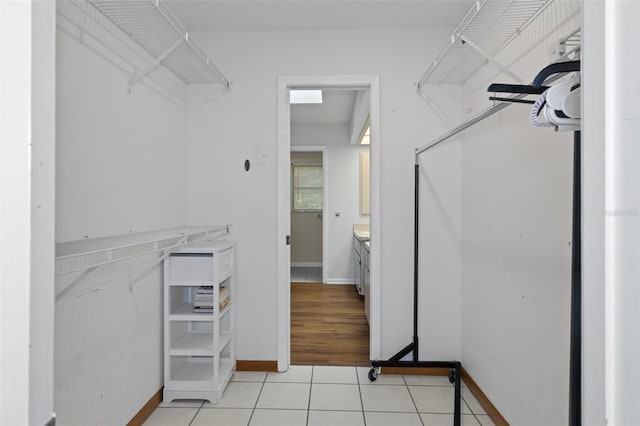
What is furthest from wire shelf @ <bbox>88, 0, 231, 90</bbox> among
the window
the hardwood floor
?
the window

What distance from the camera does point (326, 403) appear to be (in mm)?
2033

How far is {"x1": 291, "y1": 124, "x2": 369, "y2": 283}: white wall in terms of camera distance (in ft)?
16.8

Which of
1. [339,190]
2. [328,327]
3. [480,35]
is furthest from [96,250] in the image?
[339,190]

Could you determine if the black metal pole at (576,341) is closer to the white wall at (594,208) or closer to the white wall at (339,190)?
the white wall at (594,208)

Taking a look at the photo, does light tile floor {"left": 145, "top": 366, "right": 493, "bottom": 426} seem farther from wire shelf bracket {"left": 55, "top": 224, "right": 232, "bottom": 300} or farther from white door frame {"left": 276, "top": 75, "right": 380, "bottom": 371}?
wire shelf bracket {"left": 55, "top": 224, "right": 232, "bottom": 300}

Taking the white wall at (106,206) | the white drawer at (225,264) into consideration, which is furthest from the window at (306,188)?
the white wall at (106,206)

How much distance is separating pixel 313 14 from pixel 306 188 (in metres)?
4.71

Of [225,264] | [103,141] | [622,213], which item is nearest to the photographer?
[622,213]

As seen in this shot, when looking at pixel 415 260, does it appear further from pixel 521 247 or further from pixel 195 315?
pixel 195 315

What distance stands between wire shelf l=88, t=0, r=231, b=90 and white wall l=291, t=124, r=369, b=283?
2.95 m

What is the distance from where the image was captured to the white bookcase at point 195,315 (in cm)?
201

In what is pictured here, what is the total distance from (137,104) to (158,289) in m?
1.05

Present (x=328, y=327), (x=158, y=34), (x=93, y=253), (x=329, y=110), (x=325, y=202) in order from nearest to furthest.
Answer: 1. (x=93, y=253)
2. (x=158, y=34)
3. (x=328, y=327)
4. (x=329, y=110)
5. (x=325, y=202)

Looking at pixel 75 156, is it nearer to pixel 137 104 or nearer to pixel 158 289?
pixel 137 104
